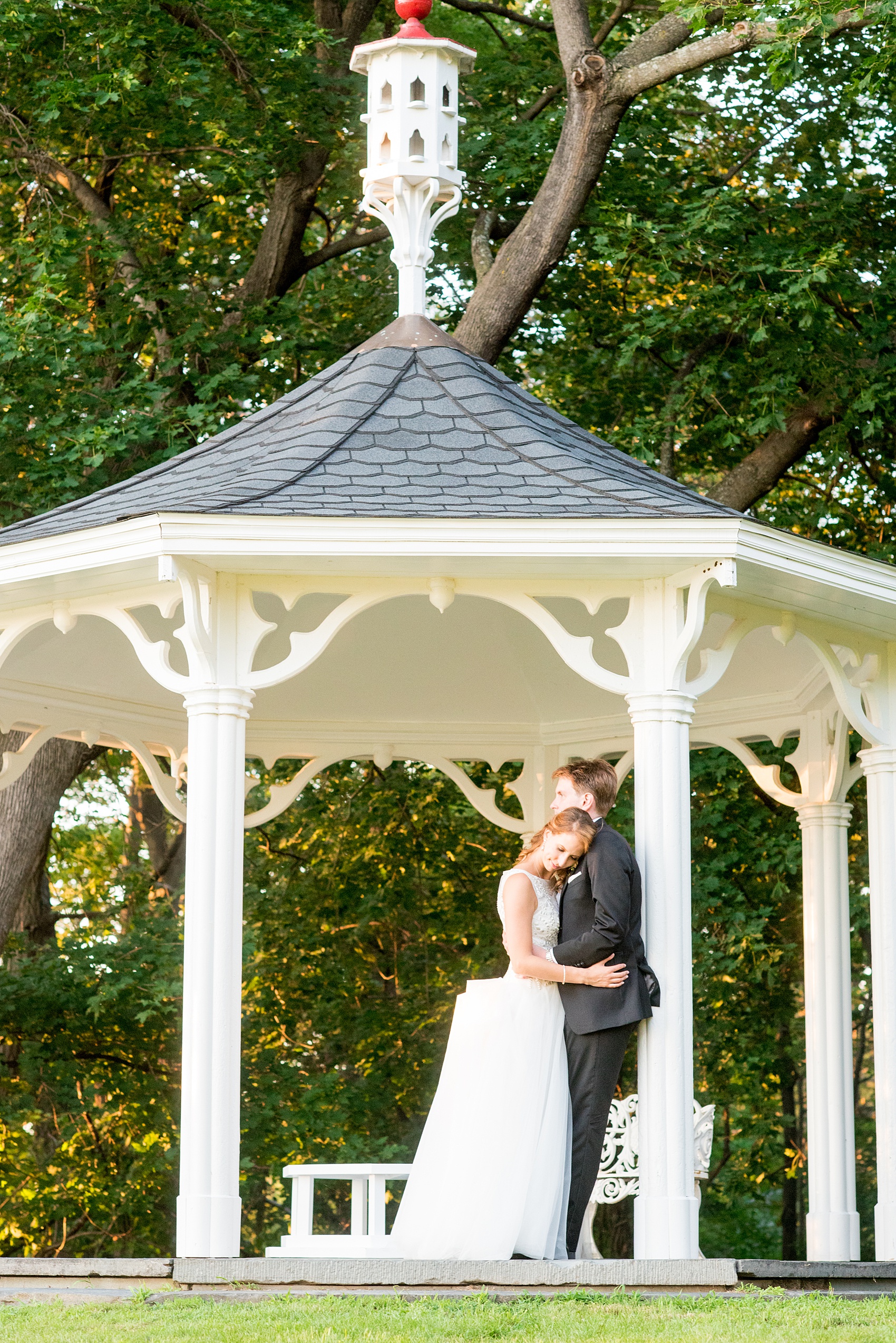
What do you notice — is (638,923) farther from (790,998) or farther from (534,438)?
(790,998)

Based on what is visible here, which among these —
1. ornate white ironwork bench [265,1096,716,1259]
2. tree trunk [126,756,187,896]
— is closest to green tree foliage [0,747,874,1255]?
tree trunk [126,756,187,896]

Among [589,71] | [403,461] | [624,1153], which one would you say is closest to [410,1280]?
[624,1153]

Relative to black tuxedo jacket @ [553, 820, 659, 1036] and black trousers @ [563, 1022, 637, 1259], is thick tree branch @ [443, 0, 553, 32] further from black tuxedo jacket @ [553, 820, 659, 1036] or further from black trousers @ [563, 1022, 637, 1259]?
black trousers @ [563, 1022, 637, 1259]

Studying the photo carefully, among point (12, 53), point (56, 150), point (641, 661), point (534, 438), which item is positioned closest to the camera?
point (641, 661)

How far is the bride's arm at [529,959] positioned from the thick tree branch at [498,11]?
1136 centimetres

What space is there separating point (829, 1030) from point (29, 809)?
761cm

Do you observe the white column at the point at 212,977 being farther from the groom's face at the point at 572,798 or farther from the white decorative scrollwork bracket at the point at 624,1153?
the white decorative scrollwork bracket at the point at 624,1153

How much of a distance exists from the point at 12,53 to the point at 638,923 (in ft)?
33.0

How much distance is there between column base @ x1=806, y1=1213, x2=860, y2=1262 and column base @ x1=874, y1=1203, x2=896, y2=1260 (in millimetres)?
1565

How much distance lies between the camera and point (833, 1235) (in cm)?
983

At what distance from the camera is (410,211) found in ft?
30.6

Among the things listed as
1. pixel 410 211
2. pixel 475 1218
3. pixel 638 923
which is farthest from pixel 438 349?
pixel 475 1218

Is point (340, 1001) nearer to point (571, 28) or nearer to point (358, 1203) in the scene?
point (571, 28)

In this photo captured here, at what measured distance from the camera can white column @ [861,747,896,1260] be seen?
8219 mm
